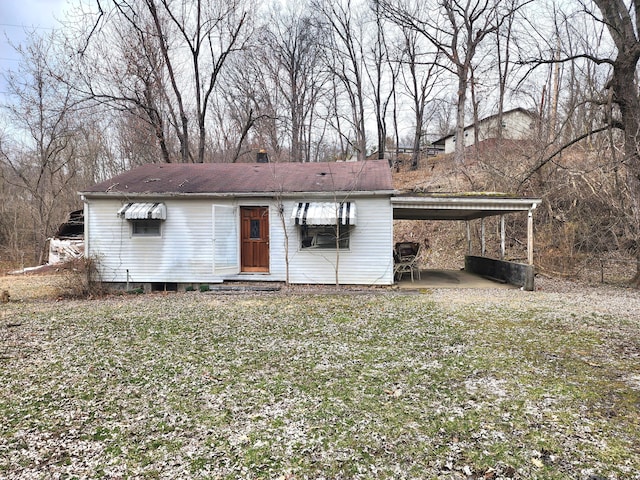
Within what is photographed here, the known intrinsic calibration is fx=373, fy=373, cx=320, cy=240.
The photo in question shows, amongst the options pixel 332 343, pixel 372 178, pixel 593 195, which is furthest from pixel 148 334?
pixel 593 195

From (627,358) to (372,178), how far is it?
7.56 metres

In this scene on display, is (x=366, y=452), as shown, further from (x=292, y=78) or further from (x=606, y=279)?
(x=292, y=78)

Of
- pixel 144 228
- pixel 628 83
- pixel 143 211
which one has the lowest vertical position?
pixel 144 228

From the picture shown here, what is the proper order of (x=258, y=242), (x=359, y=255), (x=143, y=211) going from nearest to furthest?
(x=143, y=211) → (x=359, y=255) → (x=258, y=242)

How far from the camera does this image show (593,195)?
12945mm

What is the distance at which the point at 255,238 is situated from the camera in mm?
11031

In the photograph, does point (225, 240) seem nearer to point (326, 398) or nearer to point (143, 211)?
point (143, 211)

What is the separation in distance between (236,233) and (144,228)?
2668mm

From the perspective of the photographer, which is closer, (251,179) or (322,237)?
(322,237)

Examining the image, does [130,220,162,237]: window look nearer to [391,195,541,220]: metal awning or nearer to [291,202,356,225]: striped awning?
[291,202,356,225]: striped awning

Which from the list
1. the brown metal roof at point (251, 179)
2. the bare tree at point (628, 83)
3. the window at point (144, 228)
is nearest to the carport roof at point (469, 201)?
the brown metal roof at point (251, 179)

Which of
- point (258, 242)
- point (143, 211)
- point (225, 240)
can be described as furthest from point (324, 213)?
point (143, 211)

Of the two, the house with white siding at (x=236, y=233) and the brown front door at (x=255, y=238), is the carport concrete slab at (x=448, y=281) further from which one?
the brown front door at (x=255, y=238)

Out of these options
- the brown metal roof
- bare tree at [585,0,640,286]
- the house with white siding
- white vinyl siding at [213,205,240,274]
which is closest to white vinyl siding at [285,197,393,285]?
the house with white siding
